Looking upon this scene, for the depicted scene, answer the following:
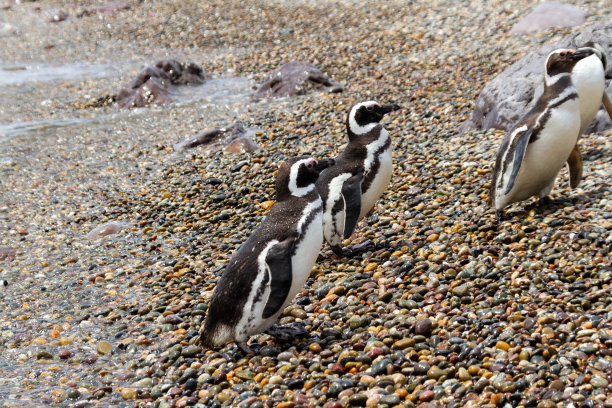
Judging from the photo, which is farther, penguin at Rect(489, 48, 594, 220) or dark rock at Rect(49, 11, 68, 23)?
dark rock at Rect(49, 11, 68, 23)

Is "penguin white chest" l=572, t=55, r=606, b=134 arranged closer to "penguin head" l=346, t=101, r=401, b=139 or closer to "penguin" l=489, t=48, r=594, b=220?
"penguin" l=489, t=48, r=594, b=220

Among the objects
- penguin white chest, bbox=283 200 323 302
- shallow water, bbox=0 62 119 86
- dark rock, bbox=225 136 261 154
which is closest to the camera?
penguin white chest, bbox=283 200 323 302

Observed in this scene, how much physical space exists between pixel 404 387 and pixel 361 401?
0.95 feet

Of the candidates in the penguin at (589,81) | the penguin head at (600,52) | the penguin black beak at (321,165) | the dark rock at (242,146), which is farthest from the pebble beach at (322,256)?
the penguin black beak at (321,165)

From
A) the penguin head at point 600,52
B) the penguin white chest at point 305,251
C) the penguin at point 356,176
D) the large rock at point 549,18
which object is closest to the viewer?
the penguin white chest at point 305,251

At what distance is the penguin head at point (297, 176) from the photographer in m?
5.16

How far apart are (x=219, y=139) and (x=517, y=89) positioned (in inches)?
176

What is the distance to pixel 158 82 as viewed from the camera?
1445cm

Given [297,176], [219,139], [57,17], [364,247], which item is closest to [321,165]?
[297,176]

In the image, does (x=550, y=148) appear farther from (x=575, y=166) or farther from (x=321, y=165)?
(x=321, y=165)

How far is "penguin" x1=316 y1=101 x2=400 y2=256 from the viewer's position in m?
6.29

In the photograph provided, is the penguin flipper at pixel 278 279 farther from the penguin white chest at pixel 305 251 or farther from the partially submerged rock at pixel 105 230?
the partially submerged rock at pixel 105 230

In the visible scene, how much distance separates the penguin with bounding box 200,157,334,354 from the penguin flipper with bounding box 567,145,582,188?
279cm

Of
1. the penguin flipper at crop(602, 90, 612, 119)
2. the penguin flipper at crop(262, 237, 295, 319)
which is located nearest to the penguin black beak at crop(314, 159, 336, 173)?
the penguin flipper at crop(262, 237, 295, 319)
